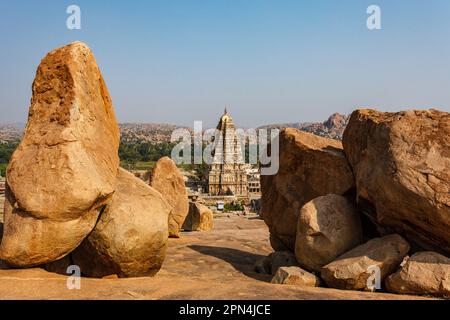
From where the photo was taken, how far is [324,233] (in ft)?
25.1

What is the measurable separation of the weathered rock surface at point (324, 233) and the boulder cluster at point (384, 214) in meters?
0.02

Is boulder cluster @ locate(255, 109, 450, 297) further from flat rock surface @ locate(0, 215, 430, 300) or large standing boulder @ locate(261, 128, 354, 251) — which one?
flat rock surface @ locate(0, 215, 430, 300)

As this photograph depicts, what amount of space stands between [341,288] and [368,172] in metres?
1.86

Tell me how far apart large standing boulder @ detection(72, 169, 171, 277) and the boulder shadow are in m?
2.03

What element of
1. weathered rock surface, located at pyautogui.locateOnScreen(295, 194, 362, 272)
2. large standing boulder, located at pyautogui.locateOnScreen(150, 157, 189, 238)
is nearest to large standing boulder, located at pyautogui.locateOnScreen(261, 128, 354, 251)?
weathered rock surface, located at pyautogui.locateOnScreen(295, 194, 362, 272)

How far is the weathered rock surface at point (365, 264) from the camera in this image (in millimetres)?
6809

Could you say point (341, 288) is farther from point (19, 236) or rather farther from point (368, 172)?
point (19, 236)

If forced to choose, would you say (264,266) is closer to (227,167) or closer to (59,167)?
(59,167)

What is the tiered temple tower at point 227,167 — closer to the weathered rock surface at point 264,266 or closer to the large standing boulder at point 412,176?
the weathered rock surface at point 264,266

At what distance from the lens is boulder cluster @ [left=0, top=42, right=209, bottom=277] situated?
257 inches

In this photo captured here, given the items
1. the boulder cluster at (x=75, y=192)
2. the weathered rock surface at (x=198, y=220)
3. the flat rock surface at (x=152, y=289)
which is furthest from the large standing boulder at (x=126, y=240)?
the weathered rock surface at (x=198, y=220)

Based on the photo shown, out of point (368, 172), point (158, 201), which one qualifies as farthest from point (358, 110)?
point (158, 201)
